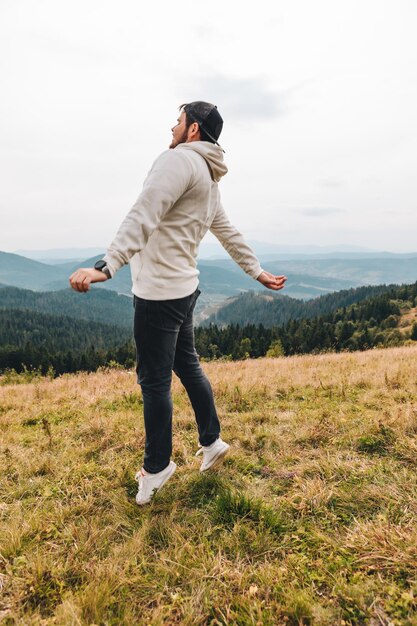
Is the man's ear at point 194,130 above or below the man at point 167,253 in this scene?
above

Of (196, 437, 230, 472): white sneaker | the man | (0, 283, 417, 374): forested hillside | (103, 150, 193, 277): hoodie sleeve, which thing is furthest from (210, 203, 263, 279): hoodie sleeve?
(0, 283, 417, 374): forested hillside

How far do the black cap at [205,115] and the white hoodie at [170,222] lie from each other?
0.18 m

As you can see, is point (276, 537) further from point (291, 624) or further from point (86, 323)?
point (86, 323)

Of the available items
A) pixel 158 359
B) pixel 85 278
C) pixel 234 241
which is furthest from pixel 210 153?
pixel 158 359

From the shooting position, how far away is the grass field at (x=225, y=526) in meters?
1.92

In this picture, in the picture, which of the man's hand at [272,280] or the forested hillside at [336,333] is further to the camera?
the forested hillside at [336,333]

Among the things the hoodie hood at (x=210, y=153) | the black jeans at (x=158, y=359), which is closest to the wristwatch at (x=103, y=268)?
the black jeans at (x=158, y=359)

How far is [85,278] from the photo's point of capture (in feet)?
7.30

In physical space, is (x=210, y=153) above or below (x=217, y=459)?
above

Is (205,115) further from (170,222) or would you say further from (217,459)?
(217,459)

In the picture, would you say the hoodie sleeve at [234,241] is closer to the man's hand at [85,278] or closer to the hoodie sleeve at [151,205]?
the hoodie sleeve at [151,205]

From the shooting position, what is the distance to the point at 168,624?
1854 mm

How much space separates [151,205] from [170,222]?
29 centimetres

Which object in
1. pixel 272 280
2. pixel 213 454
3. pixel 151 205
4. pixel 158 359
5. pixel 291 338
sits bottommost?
pixel 291 338
